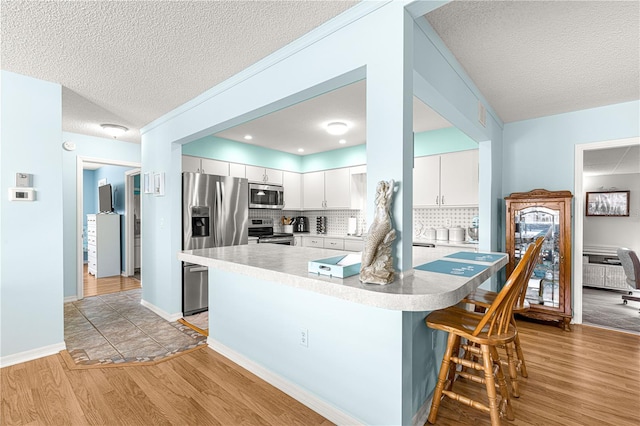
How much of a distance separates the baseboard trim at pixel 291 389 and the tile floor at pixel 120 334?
1.91ft

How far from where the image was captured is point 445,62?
2.25m

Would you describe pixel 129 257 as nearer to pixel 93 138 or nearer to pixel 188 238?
pixel 93 138

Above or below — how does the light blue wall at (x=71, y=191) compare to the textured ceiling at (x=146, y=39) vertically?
below

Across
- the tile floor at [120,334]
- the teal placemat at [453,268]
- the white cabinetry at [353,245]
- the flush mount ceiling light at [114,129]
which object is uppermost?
the flush mount ceiling light at [114,129]

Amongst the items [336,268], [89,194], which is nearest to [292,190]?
[336,268]

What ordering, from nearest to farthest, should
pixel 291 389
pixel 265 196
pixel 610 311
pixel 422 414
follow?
pixel 422 414, pixel 291 389, pixel 610 311, pixel 265 196

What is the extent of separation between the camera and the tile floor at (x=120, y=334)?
2773 mm

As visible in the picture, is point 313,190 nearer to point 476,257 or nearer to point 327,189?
point 327,189

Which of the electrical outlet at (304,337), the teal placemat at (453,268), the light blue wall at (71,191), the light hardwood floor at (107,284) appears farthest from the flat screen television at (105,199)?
the teal placemat at (453,268)

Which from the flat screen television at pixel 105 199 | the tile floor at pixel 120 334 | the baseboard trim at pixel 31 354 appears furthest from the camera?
the flat screen television at pixel 105 199

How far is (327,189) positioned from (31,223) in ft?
13.3

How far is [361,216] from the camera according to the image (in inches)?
215

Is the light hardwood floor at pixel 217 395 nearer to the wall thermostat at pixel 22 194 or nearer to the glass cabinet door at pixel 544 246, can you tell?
the glass cabinet door at pixel 544 246

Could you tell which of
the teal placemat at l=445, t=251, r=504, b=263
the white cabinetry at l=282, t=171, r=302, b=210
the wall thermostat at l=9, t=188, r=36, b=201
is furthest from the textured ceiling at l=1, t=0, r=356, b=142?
the white cabinetry at l=282, t=171, r=302, b=210
